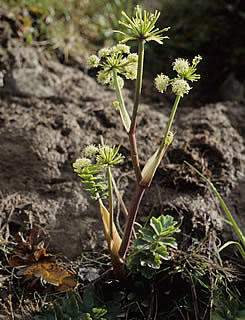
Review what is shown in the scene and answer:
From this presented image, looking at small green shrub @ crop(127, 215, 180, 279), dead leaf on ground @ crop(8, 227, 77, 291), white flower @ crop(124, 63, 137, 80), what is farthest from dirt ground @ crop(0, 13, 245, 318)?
white flower @ crop(124, 63, 137, 80)

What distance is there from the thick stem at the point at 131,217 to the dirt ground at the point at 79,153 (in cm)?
32

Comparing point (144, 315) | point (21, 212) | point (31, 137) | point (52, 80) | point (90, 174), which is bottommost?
point (144, 315)

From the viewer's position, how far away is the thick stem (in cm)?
146

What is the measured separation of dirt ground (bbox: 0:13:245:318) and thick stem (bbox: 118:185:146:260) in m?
0.32

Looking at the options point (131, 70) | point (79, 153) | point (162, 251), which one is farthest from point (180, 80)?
point (79, 153)

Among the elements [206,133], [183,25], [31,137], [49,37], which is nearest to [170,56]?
[183,25]

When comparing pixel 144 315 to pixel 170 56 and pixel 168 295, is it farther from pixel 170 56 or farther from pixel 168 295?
pixel 170 56

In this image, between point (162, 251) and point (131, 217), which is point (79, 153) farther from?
point (162, 251)

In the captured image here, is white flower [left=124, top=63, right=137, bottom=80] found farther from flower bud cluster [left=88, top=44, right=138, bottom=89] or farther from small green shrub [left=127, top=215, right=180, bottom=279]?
small green shrub [left=127, top=215, right=180, bottom=279]

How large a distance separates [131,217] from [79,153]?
2.49ft

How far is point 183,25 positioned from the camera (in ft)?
11.7

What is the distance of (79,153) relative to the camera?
2.15m

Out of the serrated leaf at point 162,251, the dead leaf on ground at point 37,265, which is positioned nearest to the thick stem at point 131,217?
the serrated leaf at point 162,251

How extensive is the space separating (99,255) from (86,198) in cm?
32
